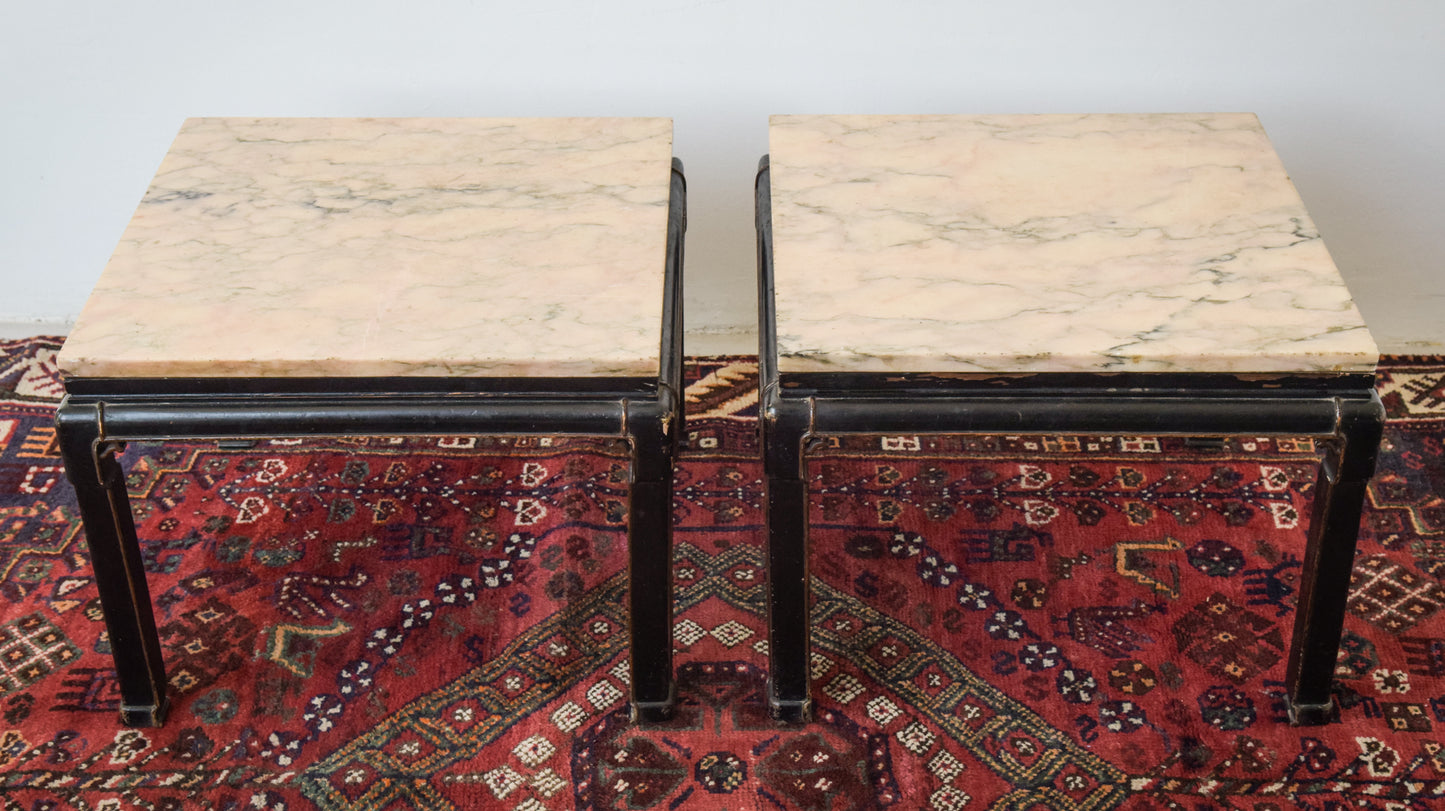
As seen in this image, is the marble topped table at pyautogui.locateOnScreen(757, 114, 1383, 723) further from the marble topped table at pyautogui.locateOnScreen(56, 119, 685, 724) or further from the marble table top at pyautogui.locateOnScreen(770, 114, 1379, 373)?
the marble topped table at pyautogui.locateOnScreen(56, 119, 685, 724)

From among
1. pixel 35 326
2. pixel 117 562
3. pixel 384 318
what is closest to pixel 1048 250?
pixel 384 318

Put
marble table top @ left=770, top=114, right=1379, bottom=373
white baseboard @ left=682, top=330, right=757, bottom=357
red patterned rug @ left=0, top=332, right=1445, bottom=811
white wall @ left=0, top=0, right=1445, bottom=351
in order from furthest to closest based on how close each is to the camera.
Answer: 1. white baseboard @ left=682, top=330, right=757, bottom=357
2. white wall @ left=0, top=0, right=1445, bottom=351
3. red patterned rug @ left=0, top=332, right=1445, bottom=811
4. marble table top @ left=770, top=114, right=1379, bottom=373

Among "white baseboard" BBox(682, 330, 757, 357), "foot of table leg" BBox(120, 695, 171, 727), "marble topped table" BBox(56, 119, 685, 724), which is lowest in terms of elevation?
"foot of table leg" BBox(120, 695, 171, 727)

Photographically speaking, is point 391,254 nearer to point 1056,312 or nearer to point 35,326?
point 1056,312

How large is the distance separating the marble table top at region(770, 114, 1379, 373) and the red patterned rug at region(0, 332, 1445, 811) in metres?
0.54

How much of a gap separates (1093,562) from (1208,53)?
878 mm

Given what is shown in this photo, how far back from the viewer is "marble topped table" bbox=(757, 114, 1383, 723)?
1.65 m

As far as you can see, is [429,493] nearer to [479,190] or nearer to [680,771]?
[479,190]

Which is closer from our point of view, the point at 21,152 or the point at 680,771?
the point at 680,771

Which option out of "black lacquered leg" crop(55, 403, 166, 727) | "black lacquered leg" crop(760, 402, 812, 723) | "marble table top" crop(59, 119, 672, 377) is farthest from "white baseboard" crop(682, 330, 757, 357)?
"black lacquered leg" crop(55, 403, 166, 727)

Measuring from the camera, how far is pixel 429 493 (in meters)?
2.30

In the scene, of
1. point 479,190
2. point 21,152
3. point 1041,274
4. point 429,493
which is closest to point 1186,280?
point 1041,274

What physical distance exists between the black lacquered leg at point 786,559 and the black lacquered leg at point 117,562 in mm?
831

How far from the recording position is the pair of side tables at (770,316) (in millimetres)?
1657
